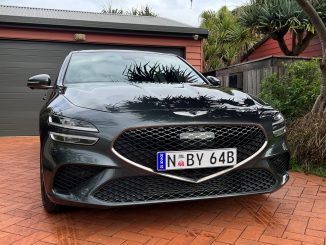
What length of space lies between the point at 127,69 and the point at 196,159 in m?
1.58

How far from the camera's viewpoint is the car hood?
2654mm

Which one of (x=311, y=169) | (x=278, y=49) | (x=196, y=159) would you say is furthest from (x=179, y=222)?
(x=278, y=49)

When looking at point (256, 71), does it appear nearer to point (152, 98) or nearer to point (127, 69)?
point (127, 69)

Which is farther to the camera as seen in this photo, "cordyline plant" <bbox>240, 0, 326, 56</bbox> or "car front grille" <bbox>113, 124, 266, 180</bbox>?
"cordyline plant" <bbox>240, 0, 326, 56</bbox>

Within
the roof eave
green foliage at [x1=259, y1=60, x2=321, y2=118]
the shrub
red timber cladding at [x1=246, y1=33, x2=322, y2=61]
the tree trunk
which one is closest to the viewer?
the shrub

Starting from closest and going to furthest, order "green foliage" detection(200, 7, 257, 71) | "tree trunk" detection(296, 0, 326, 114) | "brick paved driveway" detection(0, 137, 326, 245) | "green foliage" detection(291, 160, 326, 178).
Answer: "brick paved driveway" detection(0, 137, 326, 245)
"green foliage" detection(291, 160, 326, 178)
"tree trunk" detection(296, 0, 326, 114)
"green foliage" detection(200, 7, 257, 71)

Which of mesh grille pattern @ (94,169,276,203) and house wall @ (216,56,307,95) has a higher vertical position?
house wall @ (216,56,307,95)

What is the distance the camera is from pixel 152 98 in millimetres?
2807

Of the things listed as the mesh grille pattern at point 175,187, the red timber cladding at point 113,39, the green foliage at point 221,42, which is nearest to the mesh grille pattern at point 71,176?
the mesh grille pattern at point 175,187

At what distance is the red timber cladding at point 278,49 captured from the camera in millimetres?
11483

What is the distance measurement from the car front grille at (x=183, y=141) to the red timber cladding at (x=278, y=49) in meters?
9.62

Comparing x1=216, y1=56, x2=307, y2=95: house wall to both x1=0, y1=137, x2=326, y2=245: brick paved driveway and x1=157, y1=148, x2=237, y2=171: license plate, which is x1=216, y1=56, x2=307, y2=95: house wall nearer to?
x1=0, y1=137, x2=326, y2=245: brick paved driveway

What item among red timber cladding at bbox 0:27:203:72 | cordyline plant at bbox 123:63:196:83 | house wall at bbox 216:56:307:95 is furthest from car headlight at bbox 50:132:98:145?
red timber cladding at bbox 0:27:203:72

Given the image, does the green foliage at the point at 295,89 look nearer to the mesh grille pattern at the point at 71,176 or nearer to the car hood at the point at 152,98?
the car hood at the point at 152,98
